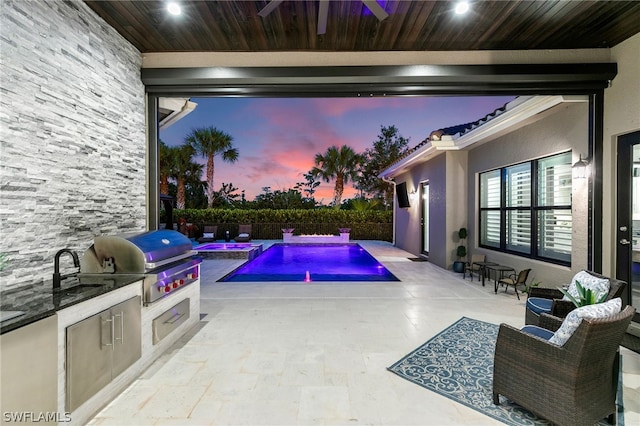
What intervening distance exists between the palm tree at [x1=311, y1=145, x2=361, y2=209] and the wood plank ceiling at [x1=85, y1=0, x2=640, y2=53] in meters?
15.7

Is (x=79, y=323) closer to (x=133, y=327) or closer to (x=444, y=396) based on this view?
(x=133, y=327)

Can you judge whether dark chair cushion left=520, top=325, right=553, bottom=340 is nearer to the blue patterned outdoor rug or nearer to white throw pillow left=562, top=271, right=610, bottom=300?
the blue patterned outdoor rug

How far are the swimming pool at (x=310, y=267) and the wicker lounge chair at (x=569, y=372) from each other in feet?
15.2

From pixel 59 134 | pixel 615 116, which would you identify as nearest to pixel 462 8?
pixel 615 116

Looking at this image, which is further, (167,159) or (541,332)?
(167,159)

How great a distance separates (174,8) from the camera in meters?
3.20

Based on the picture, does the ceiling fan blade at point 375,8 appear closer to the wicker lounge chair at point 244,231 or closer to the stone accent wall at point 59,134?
the stone accent wall at point 59,134

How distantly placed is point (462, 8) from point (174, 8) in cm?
306

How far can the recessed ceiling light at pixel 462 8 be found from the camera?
3.12 meters

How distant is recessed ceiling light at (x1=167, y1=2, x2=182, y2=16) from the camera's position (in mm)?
3141

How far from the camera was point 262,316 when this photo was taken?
4.36 meters

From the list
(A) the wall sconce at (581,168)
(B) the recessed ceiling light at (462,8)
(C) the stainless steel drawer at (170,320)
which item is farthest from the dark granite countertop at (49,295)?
(A) the wall sconce at (581,168)

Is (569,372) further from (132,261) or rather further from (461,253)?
(461,253)

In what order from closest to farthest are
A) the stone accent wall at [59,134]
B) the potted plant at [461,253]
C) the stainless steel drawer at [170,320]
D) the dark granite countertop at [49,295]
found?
the dark granite countertop at [49,295], the stone accent wall at [59,134], the stainless steel drawer at [170,320], the potted plant at [461,253]
